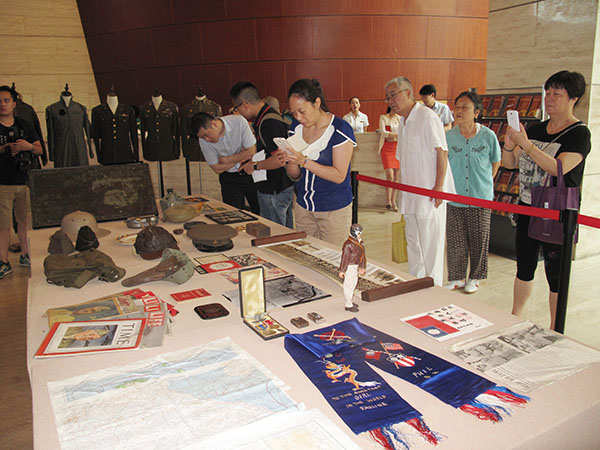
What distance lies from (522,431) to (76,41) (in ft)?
33.9

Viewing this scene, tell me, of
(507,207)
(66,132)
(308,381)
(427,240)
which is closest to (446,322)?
(308,381)

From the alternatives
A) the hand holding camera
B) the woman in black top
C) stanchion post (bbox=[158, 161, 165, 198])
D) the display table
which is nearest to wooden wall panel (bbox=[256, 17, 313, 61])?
stanchion post (bbox=[158, 161, 165, 198])

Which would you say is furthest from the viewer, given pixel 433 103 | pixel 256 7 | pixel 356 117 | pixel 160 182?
pixel 256 7

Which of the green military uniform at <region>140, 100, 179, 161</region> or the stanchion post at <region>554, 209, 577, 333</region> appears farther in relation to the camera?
the green military uniform at <region>140, 100, 179, 161</region>

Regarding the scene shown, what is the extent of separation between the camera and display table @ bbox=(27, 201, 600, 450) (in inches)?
40.1

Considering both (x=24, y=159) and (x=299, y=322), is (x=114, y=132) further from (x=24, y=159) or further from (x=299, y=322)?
(x=299, y=322)

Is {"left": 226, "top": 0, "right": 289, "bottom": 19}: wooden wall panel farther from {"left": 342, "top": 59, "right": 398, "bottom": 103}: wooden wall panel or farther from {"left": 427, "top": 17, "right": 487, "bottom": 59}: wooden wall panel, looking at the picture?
{"left": 427, "top": 17, "right": 487, "bottom": 59}: wooden wall panel

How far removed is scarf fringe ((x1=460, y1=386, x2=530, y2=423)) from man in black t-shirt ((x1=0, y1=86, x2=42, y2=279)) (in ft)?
12.6

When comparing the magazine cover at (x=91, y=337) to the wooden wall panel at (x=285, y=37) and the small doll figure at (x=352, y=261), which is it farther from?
the wooden wall panel at (x=285, y=37)

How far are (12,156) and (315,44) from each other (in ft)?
17.8

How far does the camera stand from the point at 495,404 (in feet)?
3.61

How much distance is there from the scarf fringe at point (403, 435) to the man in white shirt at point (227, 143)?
2746mm

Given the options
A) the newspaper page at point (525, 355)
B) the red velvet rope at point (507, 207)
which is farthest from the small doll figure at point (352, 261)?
the red velvet rope at point (507, 207)

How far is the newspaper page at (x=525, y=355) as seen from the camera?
120 centimetres
